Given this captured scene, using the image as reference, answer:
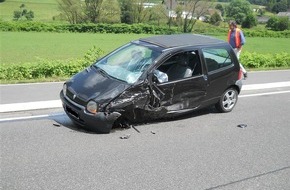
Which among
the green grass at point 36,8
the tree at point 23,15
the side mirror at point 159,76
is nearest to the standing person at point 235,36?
the side mirror at point 159,76

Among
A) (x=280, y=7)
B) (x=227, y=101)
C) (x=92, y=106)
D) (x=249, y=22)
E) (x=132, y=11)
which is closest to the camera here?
(x=92, y=106)

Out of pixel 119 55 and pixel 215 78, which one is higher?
pixel 119 55

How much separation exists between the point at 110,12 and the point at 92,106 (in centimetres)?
7056

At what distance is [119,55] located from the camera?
7320mm

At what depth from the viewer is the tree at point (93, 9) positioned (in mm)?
73250

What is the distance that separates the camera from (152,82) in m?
6.50

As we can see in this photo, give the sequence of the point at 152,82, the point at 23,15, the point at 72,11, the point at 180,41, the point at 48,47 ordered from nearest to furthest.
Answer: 1. the point at 152,82
2. the point at 180,41
3. the point at 48,47
4. the point at 72,11
5. the point at 23,15

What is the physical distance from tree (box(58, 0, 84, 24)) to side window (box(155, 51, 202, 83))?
67.3m

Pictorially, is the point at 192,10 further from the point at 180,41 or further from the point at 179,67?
the point at 179,67

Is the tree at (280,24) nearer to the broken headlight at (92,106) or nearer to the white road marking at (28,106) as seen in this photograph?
the white road marking at (28,106)

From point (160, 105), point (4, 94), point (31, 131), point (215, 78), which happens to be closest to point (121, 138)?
point (160, 105)

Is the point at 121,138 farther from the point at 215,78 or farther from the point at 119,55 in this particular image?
the point at 215,78

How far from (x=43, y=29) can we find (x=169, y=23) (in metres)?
29.5

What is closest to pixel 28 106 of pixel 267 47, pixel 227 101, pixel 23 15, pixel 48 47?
pixel 227 101
